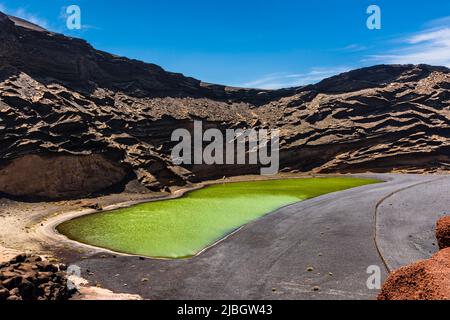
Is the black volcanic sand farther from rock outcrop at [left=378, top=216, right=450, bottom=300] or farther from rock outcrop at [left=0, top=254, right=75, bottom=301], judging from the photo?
rock outcrop at [left=378, top=216, right=450, bottom=300]

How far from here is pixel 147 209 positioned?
167 ft

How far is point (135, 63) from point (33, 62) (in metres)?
27.3

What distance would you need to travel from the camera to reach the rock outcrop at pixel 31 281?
60.4 feet

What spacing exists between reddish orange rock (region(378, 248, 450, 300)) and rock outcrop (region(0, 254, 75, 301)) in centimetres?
1528

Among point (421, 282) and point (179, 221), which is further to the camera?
point (179, 221)

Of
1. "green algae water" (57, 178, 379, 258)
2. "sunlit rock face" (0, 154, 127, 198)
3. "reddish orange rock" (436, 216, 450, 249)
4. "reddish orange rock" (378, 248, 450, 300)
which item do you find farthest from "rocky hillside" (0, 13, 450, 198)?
"reddish orange rock" (378, 248, 450, 300)

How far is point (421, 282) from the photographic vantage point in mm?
13078

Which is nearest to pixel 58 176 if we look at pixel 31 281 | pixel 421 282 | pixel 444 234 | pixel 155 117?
pixel 155 117

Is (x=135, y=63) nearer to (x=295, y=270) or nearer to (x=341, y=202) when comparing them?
(x=341, y=202)

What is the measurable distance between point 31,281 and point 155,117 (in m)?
72.4

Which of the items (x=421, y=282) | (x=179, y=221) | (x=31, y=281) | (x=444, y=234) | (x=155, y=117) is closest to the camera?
(x=421, y=282)

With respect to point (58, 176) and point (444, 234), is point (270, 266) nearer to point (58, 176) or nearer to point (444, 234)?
point (444, 234)

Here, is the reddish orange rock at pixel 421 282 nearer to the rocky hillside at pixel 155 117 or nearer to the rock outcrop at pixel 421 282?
the rock outcrop at pixel 421 282
